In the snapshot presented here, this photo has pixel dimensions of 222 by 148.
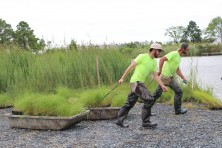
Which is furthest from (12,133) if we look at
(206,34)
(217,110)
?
(206,34)

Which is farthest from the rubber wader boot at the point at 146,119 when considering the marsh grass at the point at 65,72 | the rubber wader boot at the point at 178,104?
the marsh grass at the point at 65,72

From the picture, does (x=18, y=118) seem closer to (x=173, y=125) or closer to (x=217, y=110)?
(x=173, y=125)

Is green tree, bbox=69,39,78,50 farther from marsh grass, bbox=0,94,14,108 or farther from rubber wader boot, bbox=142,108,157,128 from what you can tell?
rubber wader boot, bbox=142,108,157,128

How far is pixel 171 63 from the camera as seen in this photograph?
27.4 ft

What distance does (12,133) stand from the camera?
7.39 metres

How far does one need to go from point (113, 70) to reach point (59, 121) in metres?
5.31

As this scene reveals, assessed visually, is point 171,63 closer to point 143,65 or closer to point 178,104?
point 178,104

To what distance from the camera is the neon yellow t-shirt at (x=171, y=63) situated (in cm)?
830

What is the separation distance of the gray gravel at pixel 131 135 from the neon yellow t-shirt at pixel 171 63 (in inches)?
40.4

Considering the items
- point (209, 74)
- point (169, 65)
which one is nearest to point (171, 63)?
point (169, 65)

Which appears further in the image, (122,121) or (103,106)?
(103,106)

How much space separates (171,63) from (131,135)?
2.36 m

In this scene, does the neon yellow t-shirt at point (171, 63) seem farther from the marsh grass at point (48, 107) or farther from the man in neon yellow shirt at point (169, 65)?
the marsh grass at point (48, 107)

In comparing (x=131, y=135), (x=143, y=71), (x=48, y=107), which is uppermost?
(x=143, y=71)
